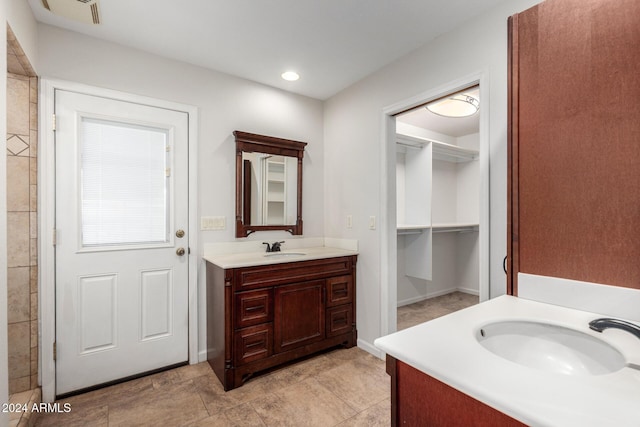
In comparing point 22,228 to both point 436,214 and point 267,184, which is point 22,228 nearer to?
point 267,184

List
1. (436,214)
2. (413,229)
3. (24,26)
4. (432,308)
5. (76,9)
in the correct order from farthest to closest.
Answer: (436,214)
(432,308)
(413,229)
(76,9)
(24,26)

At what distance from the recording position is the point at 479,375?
0.67 meters

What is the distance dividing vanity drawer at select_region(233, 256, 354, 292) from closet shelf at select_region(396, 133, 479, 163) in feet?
5.29

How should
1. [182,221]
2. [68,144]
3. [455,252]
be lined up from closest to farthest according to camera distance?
[68,144]
[182,221]
[455,252]

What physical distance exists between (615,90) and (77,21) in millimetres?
2829

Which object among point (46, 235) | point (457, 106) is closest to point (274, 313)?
point (46, 235)

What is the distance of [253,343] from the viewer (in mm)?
2227

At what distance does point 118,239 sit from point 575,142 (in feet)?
8.87

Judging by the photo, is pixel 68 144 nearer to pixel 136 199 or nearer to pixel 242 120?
pixel 136 199

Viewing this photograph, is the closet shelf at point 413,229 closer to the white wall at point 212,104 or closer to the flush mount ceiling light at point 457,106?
the white wall at point 212,104

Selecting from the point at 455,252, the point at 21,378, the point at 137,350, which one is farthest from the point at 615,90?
the point at 455,252

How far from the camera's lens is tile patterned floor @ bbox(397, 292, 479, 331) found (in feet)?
11.5

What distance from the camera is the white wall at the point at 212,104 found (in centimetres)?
208

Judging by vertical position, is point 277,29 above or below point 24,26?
above
